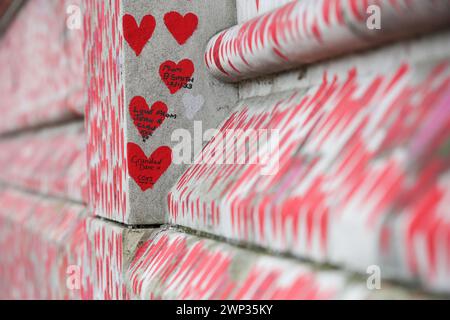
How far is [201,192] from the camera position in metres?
0.99

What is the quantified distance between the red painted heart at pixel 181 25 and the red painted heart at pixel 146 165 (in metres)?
0.16

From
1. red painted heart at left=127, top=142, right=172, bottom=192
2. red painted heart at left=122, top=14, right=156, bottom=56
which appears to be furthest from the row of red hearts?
red painted heart at left=127, top=142, right=172, bottom=192

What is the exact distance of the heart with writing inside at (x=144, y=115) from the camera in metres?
1.12

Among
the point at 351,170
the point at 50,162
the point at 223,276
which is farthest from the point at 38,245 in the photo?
the point at 351,170

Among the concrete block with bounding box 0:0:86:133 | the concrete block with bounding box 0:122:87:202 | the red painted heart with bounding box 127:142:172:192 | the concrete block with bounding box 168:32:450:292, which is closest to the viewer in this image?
the concrete block with bounding box 168:32:450:292

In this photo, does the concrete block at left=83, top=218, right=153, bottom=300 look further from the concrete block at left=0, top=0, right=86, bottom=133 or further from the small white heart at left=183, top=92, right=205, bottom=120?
the concrete block at left=0, top=0, right=86, bottom=133

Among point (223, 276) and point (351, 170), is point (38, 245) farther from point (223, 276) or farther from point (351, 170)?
point (351, 170)

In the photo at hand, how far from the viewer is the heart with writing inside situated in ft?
3.69

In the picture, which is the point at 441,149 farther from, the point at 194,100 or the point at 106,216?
the point at 106,216

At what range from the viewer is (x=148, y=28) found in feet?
3.72

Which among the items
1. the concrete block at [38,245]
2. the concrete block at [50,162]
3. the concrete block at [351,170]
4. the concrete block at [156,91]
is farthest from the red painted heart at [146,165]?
the concrete block at [50,162]

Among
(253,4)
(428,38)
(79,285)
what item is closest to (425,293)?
(428,38)

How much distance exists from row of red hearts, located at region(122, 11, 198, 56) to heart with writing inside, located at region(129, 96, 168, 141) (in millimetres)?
71

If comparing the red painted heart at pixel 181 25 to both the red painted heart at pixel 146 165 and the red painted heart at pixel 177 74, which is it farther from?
the red painted heart at pixel 146 165
